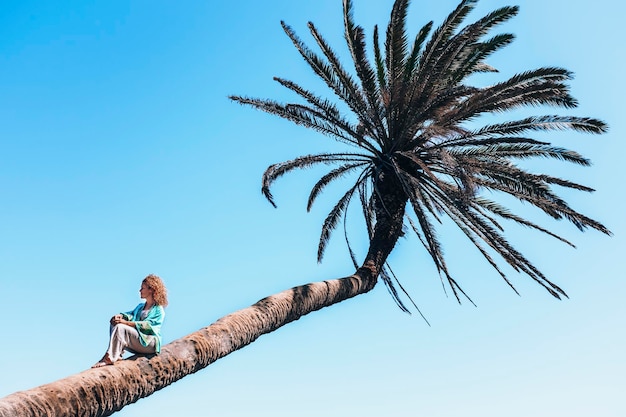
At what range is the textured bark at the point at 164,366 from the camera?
4523mm

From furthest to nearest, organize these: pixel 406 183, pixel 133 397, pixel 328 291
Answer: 1. pixel 406 183
2. pixel 328 291
3. pixel 133 397

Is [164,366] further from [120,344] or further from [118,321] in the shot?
[118,321]

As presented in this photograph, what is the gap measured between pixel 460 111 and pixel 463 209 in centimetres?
178

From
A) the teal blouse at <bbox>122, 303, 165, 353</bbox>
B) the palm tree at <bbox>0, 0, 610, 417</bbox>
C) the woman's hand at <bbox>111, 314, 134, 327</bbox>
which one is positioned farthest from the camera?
the palm tree at <bbox>0, 0, 610, 417</bbox>

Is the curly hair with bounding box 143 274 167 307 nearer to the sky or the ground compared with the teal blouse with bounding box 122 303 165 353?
nearer to the sky

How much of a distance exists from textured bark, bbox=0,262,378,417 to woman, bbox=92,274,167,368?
111 mm

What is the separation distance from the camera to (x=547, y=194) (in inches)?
422

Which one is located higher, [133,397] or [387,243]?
[387,243]

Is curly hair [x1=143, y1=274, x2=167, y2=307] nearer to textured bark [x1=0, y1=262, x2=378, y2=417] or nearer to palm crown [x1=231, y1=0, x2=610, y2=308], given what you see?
textured bark [x1=0, y1=262, x2=378, y2=417]

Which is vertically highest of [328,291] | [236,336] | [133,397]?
[328,291]

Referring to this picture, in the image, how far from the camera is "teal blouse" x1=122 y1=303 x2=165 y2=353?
5602mm

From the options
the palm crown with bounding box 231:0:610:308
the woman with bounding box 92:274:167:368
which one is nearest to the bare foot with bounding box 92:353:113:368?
the woman with bounding box 92:274:167:368

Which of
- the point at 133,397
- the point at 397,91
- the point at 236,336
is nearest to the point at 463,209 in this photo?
the point at 397,91

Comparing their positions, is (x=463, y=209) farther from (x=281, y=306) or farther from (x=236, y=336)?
(x=236, y=336)
